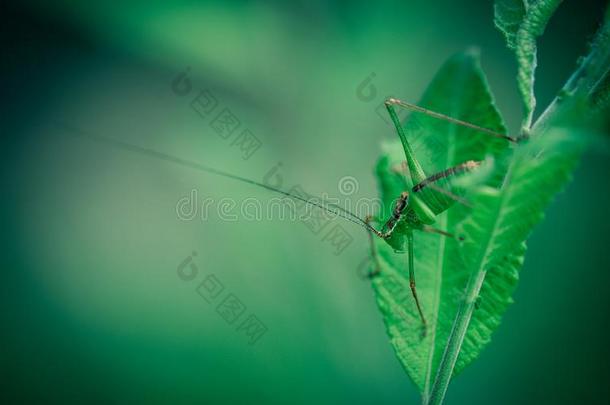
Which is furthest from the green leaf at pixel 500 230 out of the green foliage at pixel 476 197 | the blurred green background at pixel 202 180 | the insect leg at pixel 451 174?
the blurred green background at pixel 202 180

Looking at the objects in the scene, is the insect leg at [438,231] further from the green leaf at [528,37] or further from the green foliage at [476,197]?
the green leaf at [528,37]

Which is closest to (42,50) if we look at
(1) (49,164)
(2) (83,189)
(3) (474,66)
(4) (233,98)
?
(1) (49,164)

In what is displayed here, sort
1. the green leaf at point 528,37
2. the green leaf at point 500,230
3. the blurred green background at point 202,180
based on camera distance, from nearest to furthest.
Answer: the green leaf at point 500,230 < the green leaf at point 528,37 < the blurred green background at point 202,180

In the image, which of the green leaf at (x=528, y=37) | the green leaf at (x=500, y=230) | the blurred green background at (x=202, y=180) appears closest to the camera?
the green leaf at (x=500, y=230)

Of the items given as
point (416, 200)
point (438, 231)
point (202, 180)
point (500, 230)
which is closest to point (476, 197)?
point (500, 230)

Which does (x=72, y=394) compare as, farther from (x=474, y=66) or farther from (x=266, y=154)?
(x=474, y=66)

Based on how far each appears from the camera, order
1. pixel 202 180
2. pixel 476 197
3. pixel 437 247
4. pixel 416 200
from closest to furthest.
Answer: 1. pixel 476 197
2. pixel 437 247
3. pixel 416 200
4. pixel 202 180

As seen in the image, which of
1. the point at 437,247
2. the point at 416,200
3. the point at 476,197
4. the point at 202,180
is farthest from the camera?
the point at 202,180

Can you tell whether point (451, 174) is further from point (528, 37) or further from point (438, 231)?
point (528, 37)

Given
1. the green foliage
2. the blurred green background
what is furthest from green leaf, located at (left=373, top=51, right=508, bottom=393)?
the blurred green background
